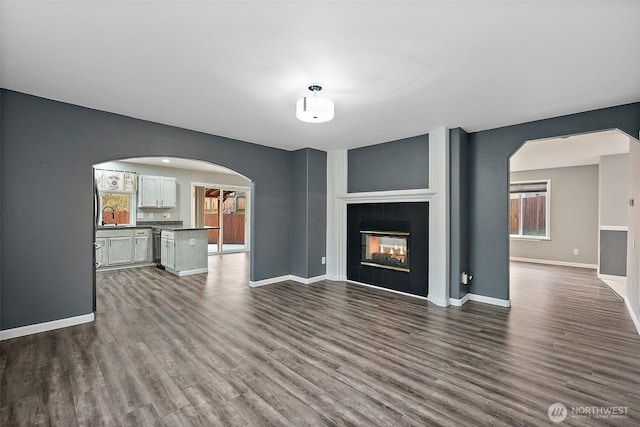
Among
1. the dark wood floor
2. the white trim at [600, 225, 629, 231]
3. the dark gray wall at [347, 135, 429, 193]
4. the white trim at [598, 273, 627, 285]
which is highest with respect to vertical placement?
the dark gray wall at [347, 135, 429, 193]

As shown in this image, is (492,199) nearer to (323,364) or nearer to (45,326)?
(323,364)

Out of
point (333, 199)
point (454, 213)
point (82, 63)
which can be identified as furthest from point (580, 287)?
point (82, 63)

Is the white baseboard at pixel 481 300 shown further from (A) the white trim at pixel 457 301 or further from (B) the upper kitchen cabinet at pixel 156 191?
(B) the upper kitchen cabinet at pixel 156 191

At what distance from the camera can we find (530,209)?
310 inches

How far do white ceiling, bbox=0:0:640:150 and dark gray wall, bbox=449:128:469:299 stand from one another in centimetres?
68

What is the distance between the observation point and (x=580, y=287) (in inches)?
203

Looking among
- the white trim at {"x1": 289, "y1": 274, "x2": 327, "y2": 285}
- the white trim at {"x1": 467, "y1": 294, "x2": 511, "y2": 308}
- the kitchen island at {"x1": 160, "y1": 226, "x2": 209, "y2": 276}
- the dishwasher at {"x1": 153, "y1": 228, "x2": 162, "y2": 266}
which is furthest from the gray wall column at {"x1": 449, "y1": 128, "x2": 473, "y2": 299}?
the dishwasher at {"x1": 153, "y1": 228, "x2": 162, "y2": 266}

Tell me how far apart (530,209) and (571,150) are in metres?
2.77

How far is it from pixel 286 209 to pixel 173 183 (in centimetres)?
394

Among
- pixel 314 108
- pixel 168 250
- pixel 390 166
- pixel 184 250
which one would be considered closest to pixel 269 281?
pixel 184 250

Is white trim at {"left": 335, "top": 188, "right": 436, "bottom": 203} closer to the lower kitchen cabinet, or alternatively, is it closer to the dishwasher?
the dishwasher

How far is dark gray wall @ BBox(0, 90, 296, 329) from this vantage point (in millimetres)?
2977

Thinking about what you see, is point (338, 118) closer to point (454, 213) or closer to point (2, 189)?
point (454, 213)

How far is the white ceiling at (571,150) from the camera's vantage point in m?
4.64
